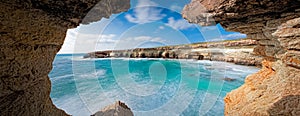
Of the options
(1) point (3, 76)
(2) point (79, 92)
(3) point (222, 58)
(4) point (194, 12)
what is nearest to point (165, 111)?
(4) point (194, 12)

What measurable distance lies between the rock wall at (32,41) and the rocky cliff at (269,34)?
2733 millimetres

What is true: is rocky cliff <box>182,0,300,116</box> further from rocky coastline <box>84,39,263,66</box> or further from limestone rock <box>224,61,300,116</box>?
rocky coastline <box>84,39,263,66</box>

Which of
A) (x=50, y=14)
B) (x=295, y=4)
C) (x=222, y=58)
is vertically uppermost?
(x=295, y=4)

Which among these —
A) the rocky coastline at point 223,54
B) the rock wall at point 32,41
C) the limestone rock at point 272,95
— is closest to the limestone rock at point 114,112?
the rock wall at point 32,41

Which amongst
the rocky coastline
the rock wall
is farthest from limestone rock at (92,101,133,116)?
the rocky coastline

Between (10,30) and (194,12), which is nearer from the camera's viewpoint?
(10,30)

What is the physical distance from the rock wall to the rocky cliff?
2733 millimetres

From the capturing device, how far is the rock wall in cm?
254

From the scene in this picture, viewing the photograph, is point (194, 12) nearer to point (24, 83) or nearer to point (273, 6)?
point (273, 6)

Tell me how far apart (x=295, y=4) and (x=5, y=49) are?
6655 millimetres

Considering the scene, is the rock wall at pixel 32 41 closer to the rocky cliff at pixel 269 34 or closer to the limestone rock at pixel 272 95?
the rocky cliff at pixel 269 34

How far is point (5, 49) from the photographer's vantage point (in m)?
2.68

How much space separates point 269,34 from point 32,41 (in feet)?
22.0

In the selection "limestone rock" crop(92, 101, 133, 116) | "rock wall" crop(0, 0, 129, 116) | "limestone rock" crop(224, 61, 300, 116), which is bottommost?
"limestone rock" crop(92, 101, 133, 116)
